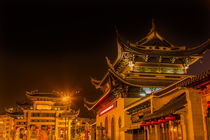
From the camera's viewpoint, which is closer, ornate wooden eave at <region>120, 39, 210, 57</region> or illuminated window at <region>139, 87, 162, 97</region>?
illuminated window at <region>139, 87, 162, 97</region>

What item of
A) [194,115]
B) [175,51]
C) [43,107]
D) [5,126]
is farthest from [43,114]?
[194,115]

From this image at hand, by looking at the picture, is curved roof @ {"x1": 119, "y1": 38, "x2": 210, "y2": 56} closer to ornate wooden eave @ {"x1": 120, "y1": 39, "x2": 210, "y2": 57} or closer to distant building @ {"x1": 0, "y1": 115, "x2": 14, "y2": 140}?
ornate wooden eave @ {"x1": 120, "y1": 39, "x2": 210, "y2": 57}

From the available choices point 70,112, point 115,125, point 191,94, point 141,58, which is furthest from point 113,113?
point 70,112

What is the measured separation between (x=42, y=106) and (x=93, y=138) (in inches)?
2105

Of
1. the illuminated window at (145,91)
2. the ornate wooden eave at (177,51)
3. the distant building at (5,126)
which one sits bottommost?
the distant building at (5,126)

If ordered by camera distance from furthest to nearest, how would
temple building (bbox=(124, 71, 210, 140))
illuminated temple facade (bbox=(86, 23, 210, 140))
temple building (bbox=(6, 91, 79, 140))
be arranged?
1. temple building (bbox=(6, 91, 79, 140))
2. illuminated temple facade (bbox=(86, 23, 210, 140))
3. temple building (bbox=(124, 71, 210, 140))

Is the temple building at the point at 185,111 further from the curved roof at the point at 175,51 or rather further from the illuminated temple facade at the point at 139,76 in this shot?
the curved roof at the point at 175,51

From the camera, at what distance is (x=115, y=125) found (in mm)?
29688

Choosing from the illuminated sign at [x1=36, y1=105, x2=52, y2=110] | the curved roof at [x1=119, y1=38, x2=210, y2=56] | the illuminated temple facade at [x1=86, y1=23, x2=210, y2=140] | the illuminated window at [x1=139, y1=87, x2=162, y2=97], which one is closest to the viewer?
the illuminated temple facade at [x1=86, y1=23, x2=210, y2=140]

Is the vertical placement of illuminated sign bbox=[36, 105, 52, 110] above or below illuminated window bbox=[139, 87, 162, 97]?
above

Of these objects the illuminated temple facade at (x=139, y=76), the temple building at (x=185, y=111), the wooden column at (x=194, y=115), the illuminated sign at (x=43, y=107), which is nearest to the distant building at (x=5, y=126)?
the illuminated sign at (x=43, y=107)

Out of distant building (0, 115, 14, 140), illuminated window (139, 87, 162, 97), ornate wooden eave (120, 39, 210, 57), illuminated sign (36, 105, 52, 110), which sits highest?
ornate wooden eave (120, 39, 210, 57)

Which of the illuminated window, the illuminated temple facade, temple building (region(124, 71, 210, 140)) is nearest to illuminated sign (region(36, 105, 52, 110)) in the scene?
the illuminated temple facade

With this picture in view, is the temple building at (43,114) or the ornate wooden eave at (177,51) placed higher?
the ornate wooden eave at (177,51)
